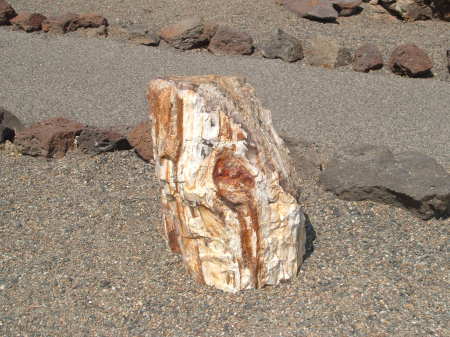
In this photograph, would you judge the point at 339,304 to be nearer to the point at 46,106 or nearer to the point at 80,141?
the point at 80,141

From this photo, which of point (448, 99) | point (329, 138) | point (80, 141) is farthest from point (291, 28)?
point (80, 141)

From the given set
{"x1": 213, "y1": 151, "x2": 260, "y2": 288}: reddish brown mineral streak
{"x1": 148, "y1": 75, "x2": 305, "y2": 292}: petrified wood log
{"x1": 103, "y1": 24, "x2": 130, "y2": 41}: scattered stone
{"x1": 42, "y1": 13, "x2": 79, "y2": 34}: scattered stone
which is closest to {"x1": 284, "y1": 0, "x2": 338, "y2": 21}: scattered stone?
{"x1": 103, "y1": 24, "x2": 130, "y2": 41}: scattered stone

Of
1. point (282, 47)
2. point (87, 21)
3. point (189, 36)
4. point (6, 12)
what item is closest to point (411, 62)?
point (282, 47)

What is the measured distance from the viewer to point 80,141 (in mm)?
4859

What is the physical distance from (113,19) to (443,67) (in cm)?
391

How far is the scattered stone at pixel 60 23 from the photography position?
7516mm

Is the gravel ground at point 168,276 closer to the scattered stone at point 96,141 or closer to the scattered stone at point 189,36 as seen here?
the scattered stone at point 96,141

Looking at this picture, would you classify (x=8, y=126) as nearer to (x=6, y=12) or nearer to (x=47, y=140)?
(x=47, y=140)

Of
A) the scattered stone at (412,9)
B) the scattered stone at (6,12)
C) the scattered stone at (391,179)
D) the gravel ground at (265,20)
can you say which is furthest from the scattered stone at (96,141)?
the scattered stone at (412,9)

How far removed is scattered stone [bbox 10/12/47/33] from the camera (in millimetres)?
7609

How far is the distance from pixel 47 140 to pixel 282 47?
3.17m

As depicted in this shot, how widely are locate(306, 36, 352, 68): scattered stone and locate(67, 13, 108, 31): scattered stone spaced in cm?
249

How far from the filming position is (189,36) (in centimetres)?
718

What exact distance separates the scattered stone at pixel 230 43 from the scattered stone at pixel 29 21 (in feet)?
7.14
